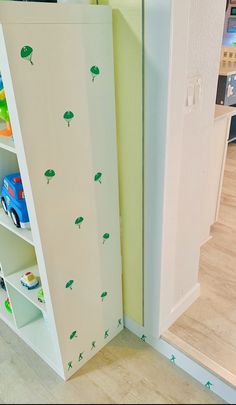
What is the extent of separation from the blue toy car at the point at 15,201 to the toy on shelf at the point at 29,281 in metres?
0.29

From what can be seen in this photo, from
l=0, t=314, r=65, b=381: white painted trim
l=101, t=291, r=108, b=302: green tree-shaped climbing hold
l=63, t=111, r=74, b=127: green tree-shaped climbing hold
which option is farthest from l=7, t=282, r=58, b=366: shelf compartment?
l=63, t=111, r=74, b=127: green tree-shaped climbing hold

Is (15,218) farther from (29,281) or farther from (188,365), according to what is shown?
(188,365)

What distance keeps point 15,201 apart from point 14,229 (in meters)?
0.11

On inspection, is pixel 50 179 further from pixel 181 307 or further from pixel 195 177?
pixel 181 307

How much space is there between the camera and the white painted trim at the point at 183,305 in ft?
4.89

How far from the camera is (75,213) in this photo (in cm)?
114

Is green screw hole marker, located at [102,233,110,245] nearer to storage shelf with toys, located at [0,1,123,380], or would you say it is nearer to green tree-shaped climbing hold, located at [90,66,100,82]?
storage shelf with toys, located at [0,1,123,380]

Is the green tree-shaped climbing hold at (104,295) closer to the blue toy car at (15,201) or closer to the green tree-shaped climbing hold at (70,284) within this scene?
the green tree-shaped climbing hold at (70,284)

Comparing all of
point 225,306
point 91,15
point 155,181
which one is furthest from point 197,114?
point 225,306

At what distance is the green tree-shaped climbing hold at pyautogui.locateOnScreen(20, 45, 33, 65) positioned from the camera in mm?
838

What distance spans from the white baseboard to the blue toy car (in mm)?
734

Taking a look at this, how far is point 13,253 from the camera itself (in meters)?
1.44

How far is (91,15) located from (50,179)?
493 mm

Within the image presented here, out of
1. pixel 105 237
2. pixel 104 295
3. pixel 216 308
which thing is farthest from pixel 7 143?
pixel 216 308
